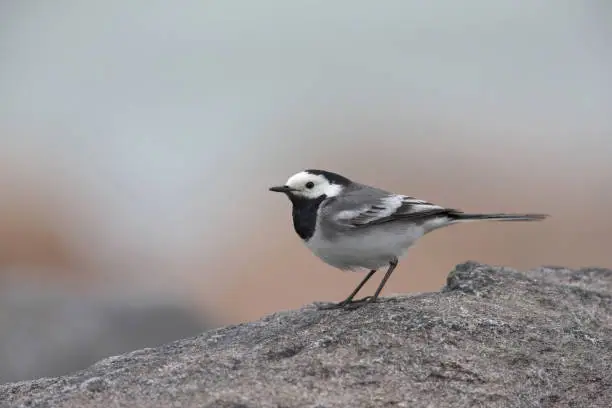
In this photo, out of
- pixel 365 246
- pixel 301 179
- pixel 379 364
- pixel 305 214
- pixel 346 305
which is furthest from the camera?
pixel 301 179

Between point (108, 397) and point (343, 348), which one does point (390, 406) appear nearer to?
point (343, 348)

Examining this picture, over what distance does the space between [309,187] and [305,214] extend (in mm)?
207

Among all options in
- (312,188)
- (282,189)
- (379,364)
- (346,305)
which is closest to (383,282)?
(346,305)

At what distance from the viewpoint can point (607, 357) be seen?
5.16 m

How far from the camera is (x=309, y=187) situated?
625cm

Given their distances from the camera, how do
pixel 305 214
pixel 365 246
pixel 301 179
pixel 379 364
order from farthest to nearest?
pixel 301 179
pixel 305 214
pixel 365 246
pixel 379 364

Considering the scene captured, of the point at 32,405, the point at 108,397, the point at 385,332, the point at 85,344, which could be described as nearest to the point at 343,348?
the point at 385,332

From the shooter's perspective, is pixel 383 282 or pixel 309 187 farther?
pixel 309 187

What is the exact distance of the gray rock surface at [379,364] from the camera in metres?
4.42

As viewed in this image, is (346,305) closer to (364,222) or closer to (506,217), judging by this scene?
(364,222)

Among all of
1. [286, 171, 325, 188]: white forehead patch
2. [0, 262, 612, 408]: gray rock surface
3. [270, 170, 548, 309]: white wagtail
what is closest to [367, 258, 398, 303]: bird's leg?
[270, 170, 548, 309]: white wagtail

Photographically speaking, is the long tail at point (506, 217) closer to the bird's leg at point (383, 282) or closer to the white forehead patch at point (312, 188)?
the bird's leg at point (383, 282)

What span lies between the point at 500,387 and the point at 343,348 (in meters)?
0.75

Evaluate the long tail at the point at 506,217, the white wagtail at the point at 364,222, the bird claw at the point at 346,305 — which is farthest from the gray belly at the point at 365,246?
the long tail at the point at 506,217
